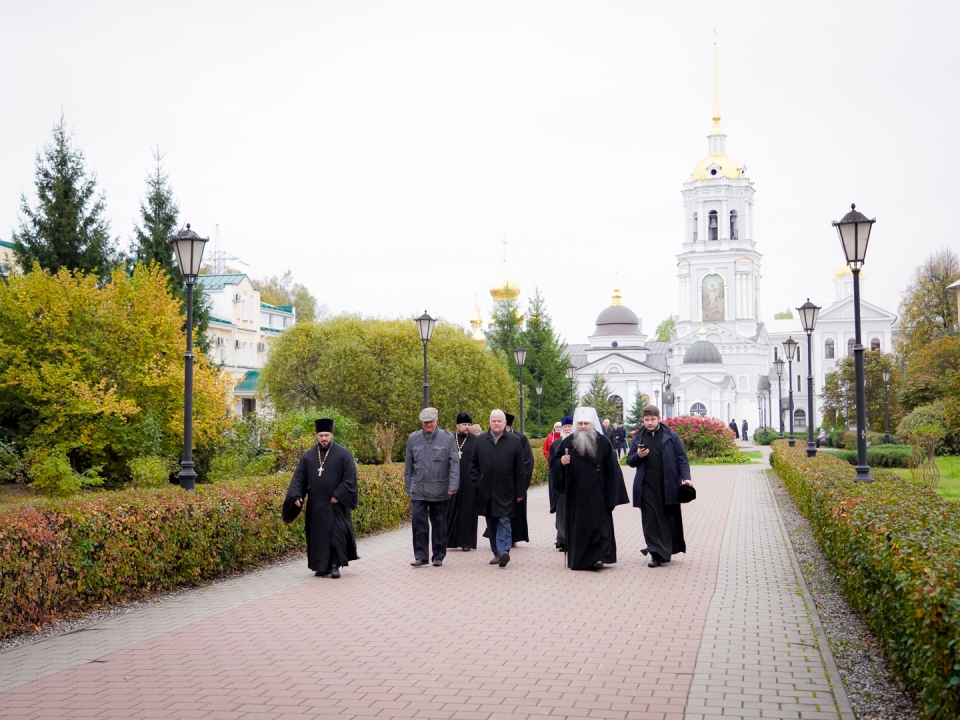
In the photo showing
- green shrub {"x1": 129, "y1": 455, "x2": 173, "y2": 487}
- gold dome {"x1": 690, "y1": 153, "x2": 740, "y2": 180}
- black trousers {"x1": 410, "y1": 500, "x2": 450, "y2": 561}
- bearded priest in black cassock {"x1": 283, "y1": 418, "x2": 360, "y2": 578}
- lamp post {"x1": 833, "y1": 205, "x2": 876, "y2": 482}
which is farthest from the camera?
gold dome {"x1": 690, "y1": 153, "x2": 740, "y2": 180}

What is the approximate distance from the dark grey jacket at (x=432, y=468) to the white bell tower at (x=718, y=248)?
8300 centimetres

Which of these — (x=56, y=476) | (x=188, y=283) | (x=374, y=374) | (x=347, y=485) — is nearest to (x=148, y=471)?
(x=56, y=476)

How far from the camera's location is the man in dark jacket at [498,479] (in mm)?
11539

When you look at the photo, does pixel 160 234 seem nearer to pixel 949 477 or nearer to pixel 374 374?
pixel 374 374

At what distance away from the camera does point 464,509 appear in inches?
499

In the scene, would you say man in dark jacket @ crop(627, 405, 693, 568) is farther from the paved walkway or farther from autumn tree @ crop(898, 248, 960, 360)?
autumn tree @ crop(898, 248, 960, 360)

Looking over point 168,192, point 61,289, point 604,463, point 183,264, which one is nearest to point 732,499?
point 604,463

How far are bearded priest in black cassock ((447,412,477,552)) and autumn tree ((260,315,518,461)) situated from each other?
19256 millimetres

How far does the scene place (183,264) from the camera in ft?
41.2

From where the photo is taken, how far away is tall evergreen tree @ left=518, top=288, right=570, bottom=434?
5625 cm

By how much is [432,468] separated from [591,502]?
188cm

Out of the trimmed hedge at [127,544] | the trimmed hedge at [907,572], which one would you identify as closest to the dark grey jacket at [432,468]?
the trimmed hedge at [127,544]

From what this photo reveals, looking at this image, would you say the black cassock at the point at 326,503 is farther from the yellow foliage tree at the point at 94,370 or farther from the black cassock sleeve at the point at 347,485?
the yellow foliage tree at the point at 94,370

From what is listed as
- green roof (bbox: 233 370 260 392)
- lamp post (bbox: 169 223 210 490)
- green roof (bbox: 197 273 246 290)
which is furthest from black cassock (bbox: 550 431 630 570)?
green roof (bbox: 233 370 260 392)
